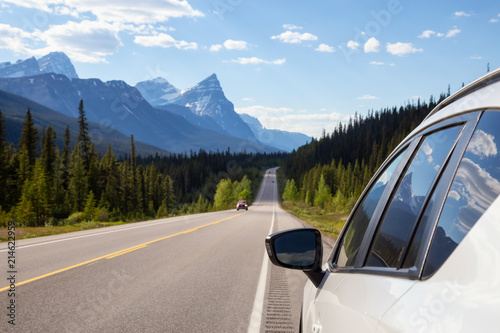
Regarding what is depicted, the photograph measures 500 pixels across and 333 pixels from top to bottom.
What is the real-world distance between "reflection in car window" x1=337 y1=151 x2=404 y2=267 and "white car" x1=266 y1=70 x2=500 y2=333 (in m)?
0.05

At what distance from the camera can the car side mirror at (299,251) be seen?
2709 mm

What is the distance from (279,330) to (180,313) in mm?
1421

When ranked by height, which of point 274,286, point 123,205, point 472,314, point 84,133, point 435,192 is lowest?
point 123,205

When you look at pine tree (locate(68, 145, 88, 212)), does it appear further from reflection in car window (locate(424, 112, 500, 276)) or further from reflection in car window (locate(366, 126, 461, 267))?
reflection in car window (locate(424, 112, 500, 276))

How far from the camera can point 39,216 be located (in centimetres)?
4828

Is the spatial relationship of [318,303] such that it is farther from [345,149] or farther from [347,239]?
[345,149]

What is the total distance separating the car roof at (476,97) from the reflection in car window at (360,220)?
61 centimetres

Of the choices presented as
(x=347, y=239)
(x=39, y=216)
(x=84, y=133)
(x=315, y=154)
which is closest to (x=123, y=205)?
(x=84, y=133)

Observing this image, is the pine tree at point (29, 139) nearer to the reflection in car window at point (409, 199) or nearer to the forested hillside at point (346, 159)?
the forested hillside at point (346, 159)

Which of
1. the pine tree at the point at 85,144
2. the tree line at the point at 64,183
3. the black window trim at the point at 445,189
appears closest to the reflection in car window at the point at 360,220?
the black window trim at the point at 445,189

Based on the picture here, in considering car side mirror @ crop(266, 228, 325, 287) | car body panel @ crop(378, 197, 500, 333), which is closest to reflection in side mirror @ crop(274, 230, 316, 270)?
car side mirror @ crop(266, 228, 325, 287)

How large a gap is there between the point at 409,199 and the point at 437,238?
0.52 meters

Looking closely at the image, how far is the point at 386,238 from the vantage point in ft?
6.18

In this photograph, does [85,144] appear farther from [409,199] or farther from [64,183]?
[409,199]
